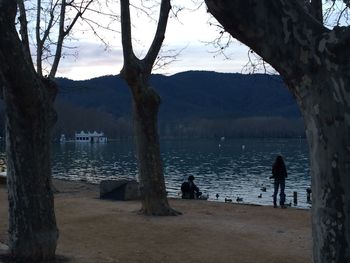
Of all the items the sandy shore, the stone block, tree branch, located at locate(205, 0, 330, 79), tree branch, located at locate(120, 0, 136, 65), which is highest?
tree branch, located at locate(120, 0, 136, 65)

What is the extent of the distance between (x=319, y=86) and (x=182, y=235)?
22.9 feet

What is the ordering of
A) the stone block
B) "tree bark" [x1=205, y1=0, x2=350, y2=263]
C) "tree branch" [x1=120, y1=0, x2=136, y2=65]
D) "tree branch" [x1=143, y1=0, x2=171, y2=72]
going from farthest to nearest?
the stone block < "tree branch" [x1=143, y1=0, x2=171, y2=72] < "tree branch" [x1=120, y1=0, x2=136, y2=65] < "tree bark" [x1=205, y1=0, x2=350, y2=263]

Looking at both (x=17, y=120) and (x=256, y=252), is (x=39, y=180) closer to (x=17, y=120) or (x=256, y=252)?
(x=17, y=120)

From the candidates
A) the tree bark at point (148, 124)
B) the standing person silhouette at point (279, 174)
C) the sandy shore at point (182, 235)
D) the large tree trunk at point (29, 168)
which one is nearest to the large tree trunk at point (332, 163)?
the large tree trunk at point (29, 168)

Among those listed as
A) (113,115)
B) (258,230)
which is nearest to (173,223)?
(258,230)

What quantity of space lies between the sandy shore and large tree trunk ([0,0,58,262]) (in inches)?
29.8

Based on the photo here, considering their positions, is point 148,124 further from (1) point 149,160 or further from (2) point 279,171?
(2) point 279,171

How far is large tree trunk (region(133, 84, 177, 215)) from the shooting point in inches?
550

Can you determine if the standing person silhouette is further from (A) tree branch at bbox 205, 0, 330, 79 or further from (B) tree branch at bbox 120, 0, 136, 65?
(A) tree branch at bbox 205, 0, 330, 79

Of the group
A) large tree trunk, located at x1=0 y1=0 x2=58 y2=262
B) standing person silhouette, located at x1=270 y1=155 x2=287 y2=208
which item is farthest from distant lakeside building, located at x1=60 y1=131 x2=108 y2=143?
large tree trunk, located at x1=0 y1=0 x2=58 y2=262

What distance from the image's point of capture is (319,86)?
4918 mm

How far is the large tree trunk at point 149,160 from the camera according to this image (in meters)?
14.0

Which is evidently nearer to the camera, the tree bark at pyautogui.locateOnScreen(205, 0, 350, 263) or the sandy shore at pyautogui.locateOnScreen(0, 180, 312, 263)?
the tree bark at pyautogui.locateOnScreen(205, 0, 350, 263)

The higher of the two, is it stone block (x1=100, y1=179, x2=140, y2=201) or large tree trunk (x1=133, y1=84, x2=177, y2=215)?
large tree trunk (x1=133, y1=84, x2=177, y2=215)
